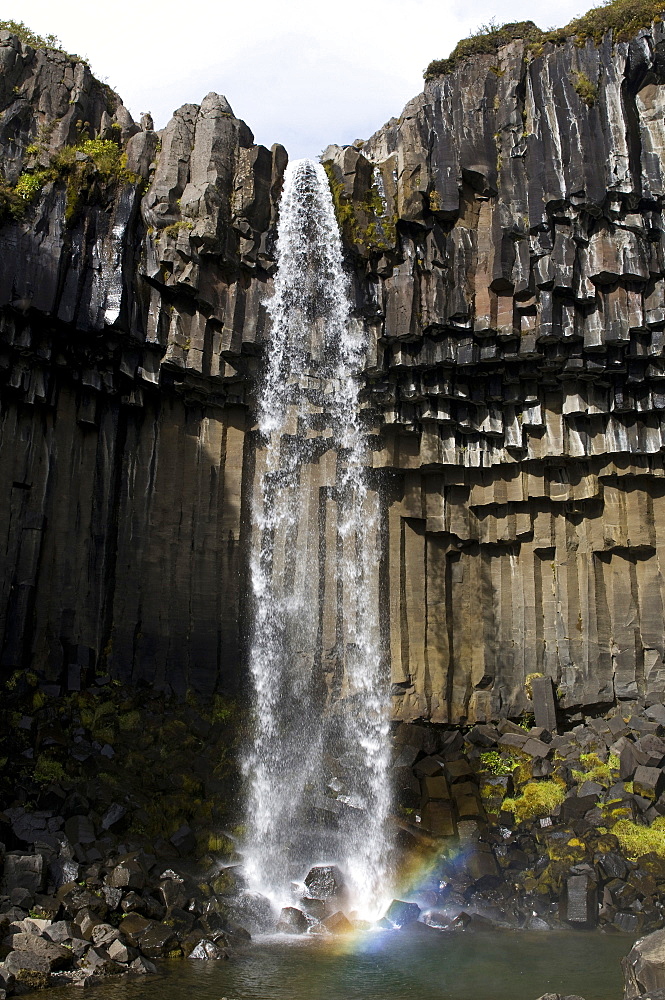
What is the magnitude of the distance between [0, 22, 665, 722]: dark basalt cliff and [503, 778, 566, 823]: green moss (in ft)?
7.06

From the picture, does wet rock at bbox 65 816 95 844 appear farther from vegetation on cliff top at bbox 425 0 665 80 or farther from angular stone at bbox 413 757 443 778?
vegetation on cliff top at bbox 425 0 665 80

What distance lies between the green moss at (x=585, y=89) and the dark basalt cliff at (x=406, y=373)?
0.05m

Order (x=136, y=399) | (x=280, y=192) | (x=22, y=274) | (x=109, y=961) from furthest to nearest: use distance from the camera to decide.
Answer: (x=280, y=192), (x=136, y=399), (x=22, y=274), (x=109, y=961)

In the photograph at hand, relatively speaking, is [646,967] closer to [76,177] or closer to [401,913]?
[401,913]

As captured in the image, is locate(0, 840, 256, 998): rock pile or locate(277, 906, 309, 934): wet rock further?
locate(277, 906, 309, 934): wet rock

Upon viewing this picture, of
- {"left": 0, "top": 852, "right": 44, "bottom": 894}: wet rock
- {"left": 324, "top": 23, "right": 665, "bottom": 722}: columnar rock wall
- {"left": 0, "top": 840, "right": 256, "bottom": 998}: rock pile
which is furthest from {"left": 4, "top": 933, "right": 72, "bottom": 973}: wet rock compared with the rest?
{"left": 324, "top": 23, "right": 665, "bottom": 722}: columnar rock wall

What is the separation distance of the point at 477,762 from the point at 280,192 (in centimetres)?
1263

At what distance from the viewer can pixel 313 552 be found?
1759cm

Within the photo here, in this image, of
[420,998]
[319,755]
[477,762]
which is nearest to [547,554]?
[477,762]

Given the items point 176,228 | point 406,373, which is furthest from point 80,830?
point 176,228

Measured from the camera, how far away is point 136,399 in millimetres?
17172

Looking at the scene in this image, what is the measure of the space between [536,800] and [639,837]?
1853 mm

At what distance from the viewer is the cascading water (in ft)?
52.3

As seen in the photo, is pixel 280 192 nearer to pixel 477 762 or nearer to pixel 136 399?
pixel 136 399
